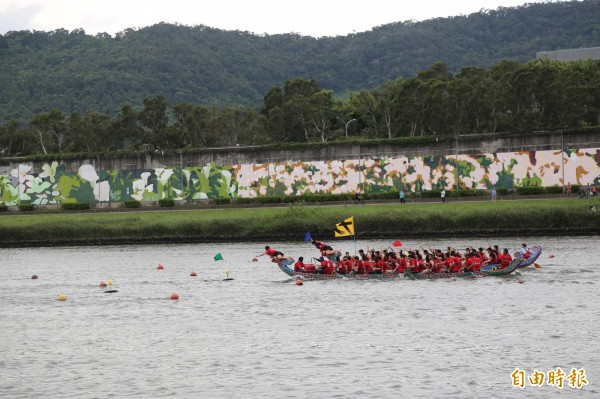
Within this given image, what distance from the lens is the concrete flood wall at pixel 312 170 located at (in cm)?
8081

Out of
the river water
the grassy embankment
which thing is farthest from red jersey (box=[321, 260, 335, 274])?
the grassy embankment

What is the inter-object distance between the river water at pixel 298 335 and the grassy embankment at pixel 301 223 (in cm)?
1266

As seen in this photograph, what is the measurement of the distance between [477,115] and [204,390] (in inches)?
2730

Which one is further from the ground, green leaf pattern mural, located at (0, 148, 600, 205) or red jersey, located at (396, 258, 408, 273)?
green leaf pattern mural, located at (0, 148, 600, 205)

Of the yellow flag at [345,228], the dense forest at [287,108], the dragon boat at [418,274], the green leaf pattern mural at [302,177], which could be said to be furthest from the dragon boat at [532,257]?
the dense forest at [287,108]

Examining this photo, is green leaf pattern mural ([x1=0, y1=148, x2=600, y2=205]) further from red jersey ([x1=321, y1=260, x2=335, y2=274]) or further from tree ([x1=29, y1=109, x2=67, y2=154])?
red jersey ([x1=321, y1=260, x2=335, y2=274])

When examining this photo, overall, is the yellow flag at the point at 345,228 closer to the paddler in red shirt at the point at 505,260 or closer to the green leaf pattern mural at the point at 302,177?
the paddler in red shirt at the point at 505,260

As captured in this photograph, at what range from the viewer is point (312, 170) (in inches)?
3516

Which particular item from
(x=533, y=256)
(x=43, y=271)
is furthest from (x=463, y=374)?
(x=43, y=271)

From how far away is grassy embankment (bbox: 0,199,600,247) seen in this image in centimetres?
6744

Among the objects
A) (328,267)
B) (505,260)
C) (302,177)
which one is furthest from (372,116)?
(505,260)

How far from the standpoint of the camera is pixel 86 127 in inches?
4043

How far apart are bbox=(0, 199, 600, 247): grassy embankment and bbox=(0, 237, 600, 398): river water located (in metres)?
12.7

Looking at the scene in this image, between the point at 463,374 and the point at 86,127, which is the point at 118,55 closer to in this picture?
the point at 86,127
